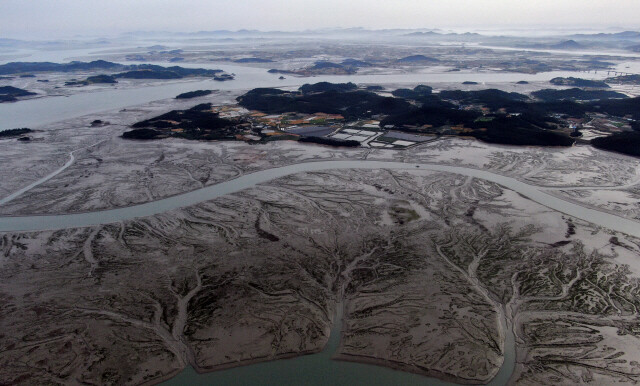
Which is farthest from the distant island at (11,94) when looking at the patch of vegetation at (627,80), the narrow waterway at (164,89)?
the patch of vegetation at (627,80)

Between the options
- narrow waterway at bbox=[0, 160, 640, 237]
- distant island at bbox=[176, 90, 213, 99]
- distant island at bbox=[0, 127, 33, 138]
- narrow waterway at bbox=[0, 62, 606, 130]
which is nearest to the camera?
narrow waterway at bbox=[0, 160, 640, 237]

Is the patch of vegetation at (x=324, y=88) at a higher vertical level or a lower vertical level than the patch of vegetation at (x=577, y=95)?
higher


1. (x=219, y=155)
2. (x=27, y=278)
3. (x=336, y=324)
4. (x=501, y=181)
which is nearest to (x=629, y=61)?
(x=501, y=181)

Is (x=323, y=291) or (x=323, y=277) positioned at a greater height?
(x=323, y=277)

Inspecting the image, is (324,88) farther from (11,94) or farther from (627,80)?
(627,80)

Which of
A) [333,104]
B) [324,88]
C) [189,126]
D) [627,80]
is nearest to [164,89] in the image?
[324,88]

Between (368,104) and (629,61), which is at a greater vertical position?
(629,61)

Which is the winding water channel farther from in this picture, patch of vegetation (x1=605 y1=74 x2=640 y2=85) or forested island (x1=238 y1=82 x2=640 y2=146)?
patch of vegetation (x1=605 y1=74 x2=640 y2=85)

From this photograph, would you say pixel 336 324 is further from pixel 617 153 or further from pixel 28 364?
pixel 617 153

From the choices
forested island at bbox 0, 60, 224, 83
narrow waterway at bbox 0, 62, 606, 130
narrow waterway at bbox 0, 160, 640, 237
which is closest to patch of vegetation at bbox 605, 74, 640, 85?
narrow waterway at bbox 0, 62, 606, 130

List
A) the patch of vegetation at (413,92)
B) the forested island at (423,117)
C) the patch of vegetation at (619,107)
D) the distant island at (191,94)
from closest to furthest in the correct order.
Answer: the forested island at (423,117) → the patch of vegetation at (619,107) → the distant island at (191,94) → the patch of vegetation at (413,92)

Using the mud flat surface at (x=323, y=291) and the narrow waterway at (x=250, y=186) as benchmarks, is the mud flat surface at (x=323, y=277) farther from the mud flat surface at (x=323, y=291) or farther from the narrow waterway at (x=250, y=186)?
the narrow waterway at (x=250, y=186)
